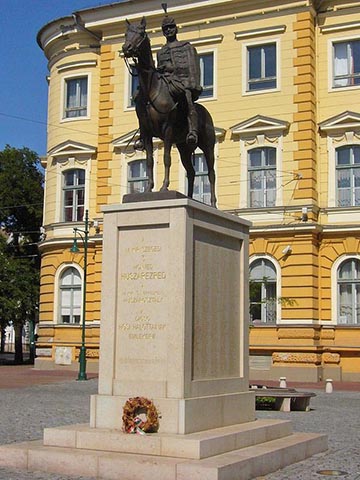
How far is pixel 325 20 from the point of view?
3347 centimetres

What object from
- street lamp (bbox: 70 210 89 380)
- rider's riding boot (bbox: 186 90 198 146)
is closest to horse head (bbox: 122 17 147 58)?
rider's riding boot (bbox: 186 90 198 146)

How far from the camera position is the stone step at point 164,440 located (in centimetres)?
987

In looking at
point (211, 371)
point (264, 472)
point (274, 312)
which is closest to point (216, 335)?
point (211, 371)

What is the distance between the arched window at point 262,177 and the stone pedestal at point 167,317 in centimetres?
2169

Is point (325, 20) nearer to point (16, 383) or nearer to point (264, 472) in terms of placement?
point (16, 383)

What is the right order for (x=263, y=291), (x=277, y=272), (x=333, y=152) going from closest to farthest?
1. (x=277, y=272)
2. (x=263, y=291)
3. (x=333, y=152)

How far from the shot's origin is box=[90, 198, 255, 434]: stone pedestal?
10711 millimetres

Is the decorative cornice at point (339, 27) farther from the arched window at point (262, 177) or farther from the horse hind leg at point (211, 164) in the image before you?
the horse hind leg at point (211, 164)

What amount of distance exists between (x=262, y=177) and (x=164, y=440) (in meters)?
24.5

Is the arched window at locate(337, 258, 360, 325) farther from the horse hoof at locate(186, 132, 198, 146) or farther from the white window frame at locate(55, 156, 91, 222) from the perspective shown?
the horse hoof at locate(186, 132, 198, 146)

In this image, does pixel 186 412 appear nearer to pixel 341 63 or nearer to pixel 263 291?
pixel 263 291

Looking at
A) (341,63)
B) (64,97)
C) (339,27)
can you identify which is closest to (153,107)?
(341,63)

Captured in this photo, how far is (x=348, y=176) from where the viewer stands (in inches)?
1281

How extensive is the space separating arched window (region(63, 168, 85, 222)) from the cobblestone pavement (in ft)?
35.7
